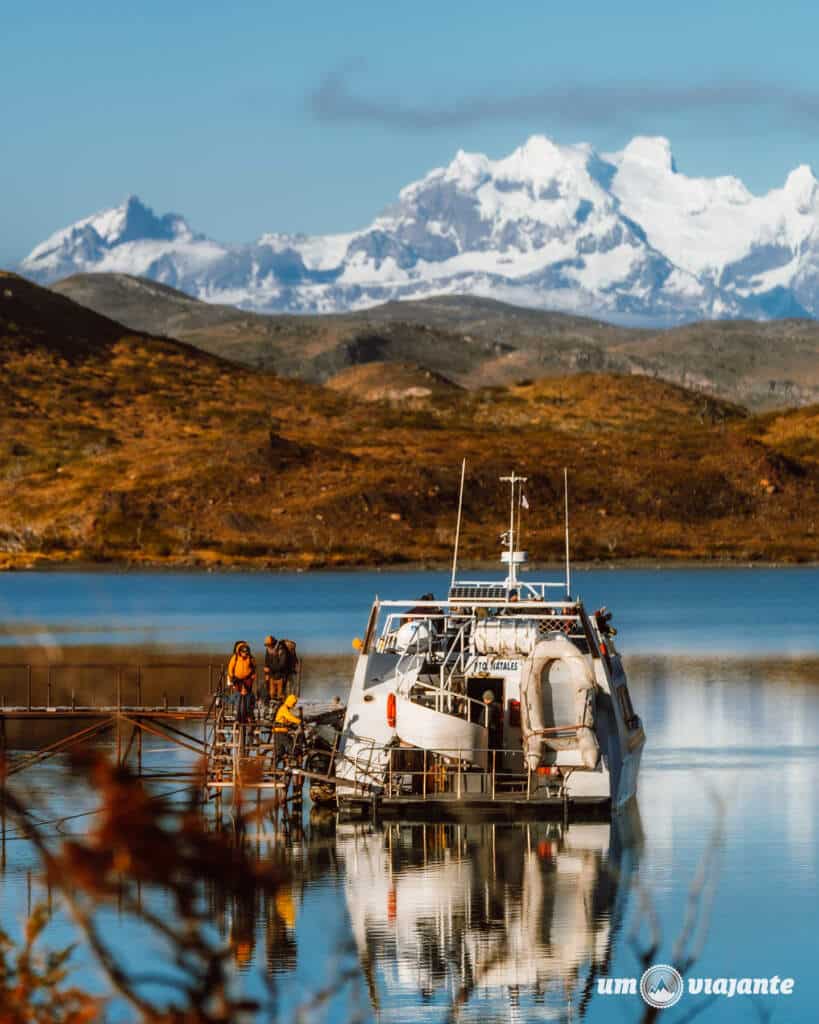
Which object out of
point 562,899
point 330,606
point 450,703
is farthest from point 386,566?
point 562,899

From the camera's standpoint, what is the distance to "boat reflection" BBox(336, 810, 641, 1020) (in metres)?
23.9

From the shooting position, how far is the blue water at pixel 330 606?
8788 cm

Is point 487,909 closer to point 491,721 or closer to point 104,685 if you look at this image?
point 491,721

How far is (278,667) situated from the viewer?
3941 cm

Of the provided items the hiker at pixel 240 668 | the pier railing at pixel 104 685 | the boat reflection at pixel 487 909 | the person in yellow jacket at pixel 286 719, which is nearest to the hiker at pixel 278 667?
the hiker at pixel 240 668

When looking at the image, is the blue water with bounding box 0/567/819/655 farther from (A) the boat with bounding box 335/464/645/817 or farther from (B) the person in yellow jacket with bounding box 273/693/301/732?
(A) the boat with bounding box 335/464/645/817

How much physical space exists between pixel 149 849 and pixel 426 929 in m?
21.2

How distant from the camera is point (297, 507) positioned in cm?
18450

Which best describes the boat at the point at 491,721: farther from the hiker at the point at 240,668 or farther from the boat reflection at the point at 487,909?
the hiker at the point at 240,668

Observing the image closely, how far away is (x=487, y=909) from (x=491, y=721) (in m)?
6.57

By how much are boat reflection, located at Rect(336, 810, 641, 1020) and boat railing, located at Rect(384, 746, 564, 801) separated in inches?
22.4

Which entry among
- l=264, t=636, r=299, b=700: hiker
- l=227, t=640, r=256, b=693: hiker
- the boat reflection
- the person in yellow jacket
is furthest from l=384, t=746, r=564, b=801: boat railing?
l=264, t=636, r=299, b=700: hiker

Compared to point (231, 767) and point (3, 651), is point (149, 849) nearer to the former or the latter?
point (231, 767)

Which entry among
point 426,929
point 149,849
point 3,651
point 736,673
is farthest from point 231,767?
point 3,651
